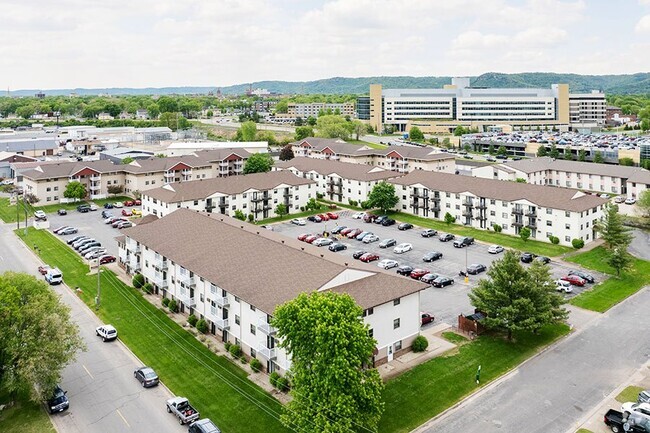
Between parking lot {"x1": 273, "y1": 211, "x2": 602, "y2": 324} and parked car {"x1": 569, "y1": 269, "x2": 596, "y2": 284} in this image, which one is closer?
parking lot {"x1": 273, "y1": 211, "x2": 602, "y2": 324}

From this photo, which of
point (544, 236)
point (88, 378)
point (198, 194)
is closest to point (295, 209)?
point (198, 194)

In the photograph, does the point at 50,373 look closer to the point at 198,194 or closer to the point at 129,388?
the point at 129,388

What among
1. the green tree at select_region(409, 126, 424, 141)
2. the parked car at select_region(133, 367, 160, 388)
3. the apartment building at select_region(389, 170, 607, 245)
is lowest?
the parked car at select_region(133, 367, 160, 388)

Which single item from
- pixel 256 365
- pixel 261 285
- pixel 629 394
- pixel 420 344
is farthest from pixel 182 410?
pixel 629 394

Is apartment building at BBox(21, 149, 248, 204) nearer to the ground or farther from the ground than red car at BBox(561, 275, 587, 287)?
farther from the ground

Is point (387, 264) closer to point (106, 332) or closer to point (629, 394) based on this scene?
point (629, 394)

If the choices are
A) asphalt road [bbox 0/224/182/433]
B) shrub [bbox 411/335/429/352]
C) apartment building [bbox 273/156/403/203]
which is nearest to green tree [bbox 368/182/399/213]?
apartment building [bbox 273/156/403/203]

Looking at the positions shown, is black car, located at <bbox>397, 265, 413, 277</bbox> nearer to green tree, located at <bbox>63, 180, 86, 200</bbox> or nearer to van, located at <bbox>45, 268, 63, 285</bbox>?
van, located at <bbox>45, 268, 63, 285</bbox>

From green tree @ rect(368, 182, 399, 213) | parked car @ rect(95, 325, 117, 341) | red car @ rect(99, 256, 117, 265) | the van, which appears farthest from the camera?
green tree @ rect(368, 182, 399, 213)
